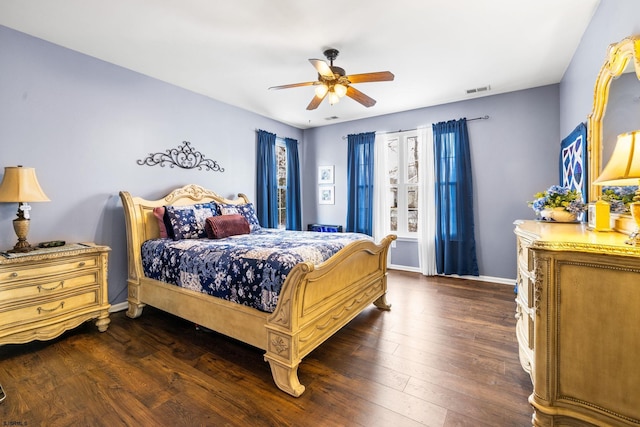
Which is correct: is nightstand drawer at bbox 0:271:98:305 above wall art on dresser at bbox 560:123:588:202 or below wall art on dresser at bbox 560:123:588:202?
below

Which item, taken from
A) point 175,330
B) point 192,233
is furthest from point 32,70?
point 175,330

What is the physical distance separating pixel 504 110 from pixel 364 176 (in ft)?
7.52

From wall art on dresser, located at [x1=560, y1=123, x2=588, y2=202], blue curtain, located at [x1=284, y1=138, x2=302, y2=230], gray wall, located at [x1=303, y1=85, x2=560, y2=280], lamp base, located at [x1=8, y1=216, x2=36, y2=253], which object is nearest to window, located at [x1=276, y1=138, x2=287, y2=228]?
blue curtain, located at [x1=284, y1=138, x2=302, y2=230]

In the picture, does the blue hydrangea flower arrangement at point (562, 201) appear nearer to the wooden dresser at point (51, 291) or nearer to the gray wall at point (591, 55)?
the gray wall at point (591, 55)

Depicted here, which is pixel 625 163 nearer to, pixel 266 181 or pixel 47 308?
pixel 47 308

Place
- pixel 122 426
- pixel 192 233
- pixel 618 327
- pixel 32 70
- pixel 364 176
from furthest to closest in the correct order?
pixel 364 176 → pixel 192 233 → pixel 32 70 → pixel 122 426 → pixel 618 327

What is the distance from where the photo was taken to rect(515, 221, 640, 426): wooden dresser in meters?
1.23

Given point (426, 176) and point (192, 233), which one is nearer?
point (192, 233)

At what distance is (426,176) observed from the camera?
459cm

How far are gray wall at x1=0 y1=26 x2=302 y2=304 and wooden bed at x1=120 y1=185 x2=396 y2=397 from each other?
0.29 meters

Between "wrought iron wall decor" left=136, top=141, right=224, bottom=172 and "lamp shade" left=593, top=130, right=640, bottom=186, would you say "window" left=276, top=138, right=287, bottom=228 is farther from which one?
"lamp shade" left=593, top=130, right=640, bottom=186

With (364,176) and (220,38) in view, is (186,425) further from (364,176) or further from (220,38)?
(364,176)

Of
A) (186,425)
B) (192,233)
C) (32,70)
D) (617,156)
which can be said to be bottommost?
(186,425)

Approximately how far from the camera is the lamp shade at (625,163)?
1.21 meters
